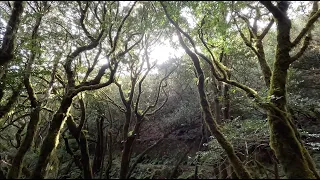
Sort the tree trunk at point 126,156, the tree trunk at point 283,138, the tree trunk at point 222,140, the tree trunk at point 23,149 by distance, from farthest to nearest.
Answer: the tree trunk at point 126,156 < the tree trunk at point 23,149 < the tree trunk at point 222,140 < the tree trunk at point 283,138

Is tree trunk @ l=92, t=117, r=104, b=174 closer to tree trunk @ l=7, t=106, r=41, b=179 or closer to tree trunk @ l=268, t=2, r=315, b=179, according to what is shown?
tree trunk @ l=7, t=106, r=41, b=179

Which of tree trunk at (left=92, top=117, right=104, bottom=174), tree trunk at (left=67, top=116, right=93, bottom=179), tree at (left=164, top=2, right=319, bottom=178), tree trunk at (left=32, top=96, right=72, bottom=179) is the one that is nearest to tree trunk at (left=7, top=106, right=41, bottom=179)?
tree trunk at (left=32, top=96, right=72, bottom=179)

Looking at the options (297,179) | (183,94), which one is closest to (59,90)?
(297,179)

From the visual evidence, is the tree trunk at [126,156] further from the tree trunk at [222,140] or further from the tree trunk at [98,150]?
the tree trunk at [222,140]

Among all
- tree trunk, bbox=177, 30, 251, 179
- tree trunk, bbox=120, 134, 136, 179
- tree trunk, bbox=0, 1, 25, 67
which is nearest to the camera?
tree trunk, bbox=177, 30, 251, 179

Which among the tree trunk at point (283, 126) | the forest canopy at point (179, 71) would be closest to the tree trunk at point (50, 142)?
the forest canopy at point (179, 71)

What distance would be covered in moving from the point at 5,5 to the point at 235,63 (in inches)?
401

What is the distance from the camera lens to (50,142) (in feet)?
24.4

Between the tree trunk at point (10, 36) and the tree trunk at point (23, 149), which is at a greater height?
the tree trunk at point (10, 36)

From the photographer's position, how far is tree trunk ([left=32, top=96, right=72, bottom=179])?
273 inches

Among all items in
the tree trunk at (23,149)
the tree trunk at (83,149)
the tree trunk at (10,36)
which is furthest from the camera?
the tree trunk at (83,149)

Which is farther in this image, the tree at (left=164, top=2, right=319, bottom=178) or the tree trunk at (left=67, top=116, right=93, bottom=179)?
the tree trunk at (left=67, top=116, right=93, bottom=179)

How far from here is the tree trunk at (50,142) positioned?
692cm

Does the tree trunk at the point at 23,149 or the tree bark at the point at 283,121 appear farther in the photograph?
the tree trunk at the point at 23,149
